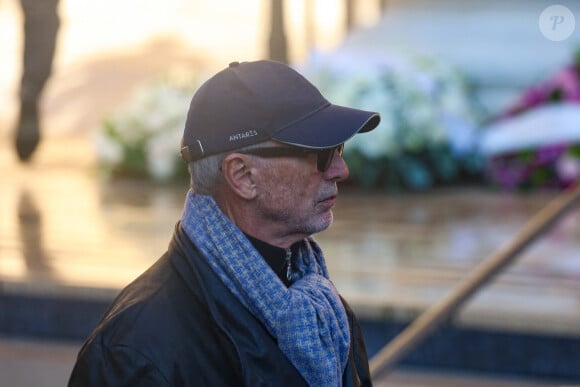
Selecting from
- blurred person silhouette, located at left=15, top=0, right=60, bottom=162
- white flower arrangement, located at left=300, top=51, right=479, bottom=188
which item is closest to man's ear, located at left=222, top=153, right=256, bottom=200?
white flower arrangement, located at left=300, top=51, right=479, bottom=188

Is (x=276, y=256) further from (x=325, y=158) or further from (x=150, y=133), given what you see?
(x=150, y=133)

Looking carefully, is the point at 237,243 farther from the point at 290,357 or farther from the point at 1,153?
the point at 1,153

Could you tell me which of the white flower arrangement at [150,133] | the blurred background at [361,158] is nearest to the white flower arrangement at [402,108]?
the blurred background at [361,158]

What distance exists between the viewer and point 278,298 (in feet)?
6.15

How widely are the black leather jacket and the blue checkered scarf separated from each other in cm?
2

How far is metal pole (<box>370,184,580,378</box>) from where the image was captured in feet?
13.4

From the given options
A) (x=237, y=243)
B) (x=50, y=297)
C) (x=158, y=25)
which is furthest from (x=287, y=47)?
(x=237, y=243)

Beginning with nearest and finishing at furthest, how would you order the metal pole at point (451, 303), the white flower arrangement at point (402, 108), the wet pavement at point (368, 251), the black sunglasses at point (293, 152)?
the black sunglasses at point (293, 152) → the metal pole at point (451, 303) → the wet pavement at point (368, 251) → the white flower arrangement at point (402, 108)

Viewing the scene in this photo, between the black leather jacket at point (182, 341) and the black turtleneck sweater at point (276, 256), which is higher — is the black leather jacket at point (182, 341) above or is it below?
below

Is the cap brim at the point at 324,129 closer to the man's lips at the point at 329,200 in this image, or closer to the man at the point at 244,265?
the man at the point at 244,265

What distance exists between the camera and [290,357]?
73.7 inches

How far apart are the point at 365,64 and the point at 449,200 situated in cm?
127

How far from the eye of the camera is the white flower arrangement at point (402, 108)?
805 cm

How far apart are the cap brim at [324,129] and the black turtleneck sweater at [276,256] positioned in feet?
0.58
